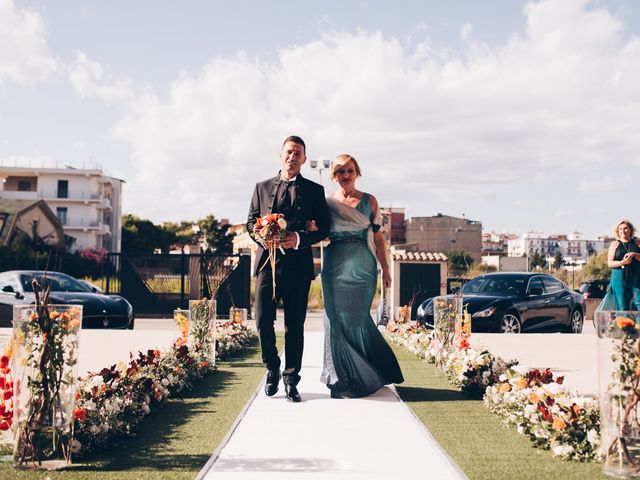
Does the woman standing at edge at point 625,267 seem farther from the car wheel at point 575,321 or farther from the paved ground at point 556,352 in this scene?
the car wheel at point 575,321

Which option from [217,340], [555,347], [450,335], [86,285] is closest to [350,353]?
[450,335]

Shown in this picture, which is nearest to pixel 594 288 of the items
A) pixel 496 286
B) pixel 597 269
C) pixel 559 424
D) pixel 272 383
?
pixel 496 286

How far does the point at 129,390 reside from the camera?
6043mm

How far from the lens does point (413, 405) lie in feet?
22.0

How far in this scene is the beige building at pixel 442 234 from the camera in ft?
311

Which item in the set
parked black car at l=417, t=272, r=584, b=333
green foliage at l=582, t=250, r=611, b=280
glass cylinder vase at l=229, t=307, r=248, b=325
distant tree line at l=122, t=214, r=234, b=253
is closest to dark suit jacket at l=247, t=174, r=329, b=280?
glass cylinder vase at l=229, t=307, r=248, b=325

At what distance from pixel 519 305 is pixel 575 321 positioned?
6.47ft

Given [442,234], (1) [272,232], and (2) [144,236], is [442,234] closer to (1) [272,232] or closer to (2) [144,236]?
(2) [144,236]

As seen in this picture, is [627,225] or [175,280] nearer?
[627,225]

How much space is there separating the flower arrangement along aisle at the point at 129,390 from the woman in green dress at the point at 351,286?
5.18 ft

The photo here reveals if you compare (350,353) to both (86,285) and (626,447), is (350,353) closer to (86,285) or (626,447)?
(626,447)

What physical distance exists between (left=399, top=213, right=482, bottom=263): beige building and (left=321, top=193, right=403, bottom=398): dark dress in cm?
8723

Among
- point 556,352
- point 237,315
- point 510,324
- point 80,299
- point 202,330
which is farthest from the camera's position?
point 80,299

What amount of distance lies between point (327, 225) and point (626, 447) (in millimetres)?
3472
